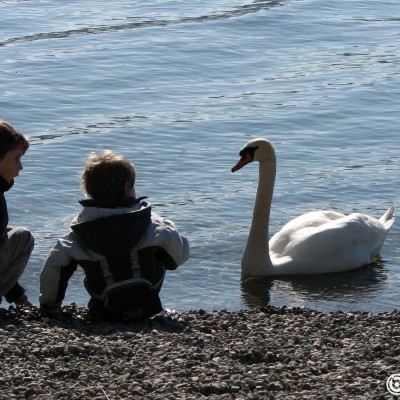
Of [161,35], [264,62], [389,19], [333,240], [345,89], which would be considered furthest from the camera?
[389,19]

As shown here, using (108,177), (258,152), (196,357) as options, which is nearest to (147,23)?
(258,152)

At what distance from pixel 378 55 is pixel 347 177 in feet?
24.0

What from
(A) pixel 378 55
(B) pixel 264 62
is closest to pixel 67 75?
(B) pixel 264 62

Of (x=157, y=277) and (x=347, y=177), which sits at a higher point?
(x=157, y=277)

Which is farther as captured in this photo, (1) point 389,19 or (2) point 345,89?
(1) point 389,19

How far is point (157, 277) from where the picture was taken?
7.75m

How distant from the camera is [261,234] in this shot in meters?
11.0

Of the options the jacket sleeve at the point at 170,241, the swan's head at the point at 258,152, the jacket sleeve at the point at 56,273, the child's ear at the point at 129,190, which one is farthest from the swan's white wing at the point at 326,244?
the jacket sleeve at the point at 56,273

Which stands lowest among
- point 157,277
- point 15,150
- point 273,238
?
point 273,238

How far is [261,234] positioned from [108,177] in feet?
12.1

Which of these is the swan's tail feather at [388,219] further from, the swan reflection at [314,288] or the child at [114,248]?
the child at [114,248]

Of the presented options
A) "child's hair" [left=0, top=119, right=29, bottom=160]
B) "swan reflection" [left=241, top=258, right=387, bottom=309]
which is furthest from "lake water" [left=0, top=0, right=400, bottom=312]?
"child's hair" [left=0, top=119, right=29, bottom=160]

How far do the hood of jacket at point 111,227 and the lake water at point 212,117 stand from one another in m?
2.27

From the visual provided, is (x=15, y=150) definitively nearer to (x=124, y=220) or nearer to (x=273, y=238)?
(x=124, y=220)
